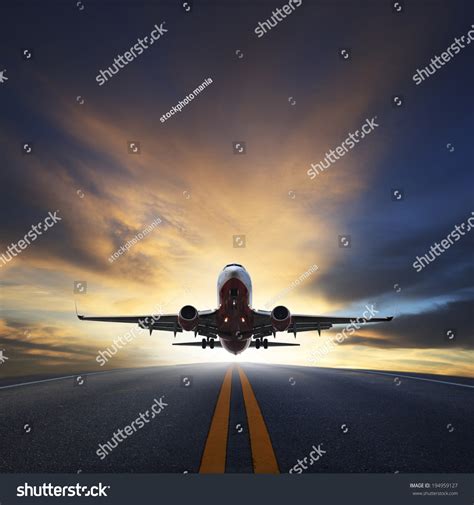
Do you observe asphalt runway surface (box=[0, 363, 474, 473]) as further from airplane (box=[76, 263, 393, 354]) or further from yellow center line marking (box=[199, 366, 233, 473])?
airplane (box=[76, 263, 393, 354])

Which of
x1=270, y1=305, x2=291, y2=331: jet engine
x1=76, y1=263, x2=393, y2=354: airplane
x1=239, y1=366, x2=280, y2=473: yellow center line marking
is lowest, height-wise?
x1=239, y1=366, x2=280, y2=473: yellow center line marking

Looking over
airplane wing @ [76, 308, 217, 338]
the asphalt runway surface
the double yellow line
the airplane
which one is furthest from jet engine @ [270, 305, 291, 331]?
the double yellow line

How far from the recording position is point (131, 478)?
2756 mm

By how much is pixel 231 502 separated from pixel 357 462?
1.26 metres

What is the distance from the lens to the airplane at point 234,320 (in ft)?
55.3

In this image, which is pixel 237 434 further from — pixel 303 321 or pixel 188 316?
pixel 303 321

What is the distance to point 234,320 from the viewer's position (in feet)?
62.2

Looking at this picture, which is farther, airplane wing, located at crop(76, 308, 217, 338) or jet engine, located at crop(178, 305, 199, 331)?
airplane wing, located at crop(76, 308, 217, 338)

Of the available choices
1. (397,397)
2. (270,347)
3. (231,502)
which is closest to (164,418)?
(231,502)

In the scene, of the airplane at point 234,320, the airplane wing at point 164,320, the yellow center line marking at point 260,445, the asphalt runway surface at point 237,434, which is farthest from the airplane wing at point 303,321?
the yellow center line marking at point 260,445

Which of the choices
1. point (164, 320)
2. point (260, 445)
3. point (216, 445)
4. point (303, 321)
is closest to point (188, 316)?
point (164, 320)

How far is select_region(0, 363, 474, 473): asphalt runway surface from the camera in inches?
124

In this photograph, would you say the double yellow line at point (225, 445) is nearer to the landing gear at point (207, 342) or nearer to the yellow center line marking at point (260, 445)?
the yellow center line marking at point (260, 445)

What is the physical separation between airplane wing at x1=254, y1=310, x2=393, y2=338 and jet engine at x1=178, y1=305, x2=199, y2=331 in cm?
500
